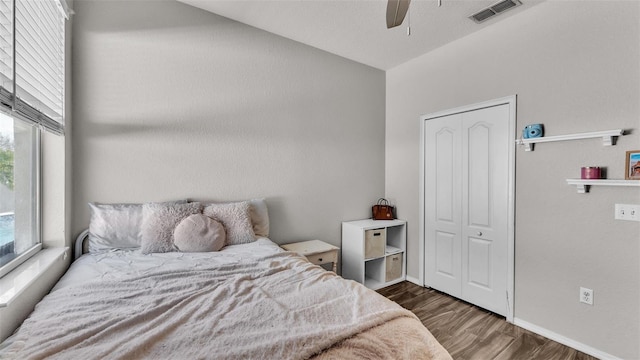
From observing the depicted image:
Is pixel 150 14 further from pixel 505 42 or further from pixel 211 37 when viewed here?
pixel 505 42

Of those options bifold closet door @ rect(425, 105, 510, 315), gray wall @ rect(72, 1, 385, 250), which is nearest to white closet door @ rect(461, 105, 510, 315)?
bifold closet door @ rect(425, 105, 510, 315)

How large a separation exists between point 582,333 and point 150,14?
4169 millimetres

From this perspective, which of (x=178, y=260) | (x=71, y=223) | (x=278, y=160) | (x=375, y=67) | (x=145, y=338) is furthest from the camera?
(x=375, y=67)

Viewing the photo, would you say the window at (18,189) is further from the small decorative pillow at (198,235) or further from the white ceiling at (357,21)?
the white ceiling at (357,21)

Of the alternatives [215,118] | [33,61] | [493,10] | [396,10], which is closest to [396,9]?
[396,10]

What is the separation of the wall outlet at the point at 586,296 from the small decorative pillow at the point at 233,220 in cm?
254

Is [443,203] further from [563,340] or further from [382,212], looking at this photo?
[563,340]

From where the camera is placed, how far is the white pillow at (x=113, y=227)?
6.58 feet

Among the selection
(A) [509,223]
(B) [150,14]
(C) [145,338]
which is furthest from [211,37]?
(A) [509,223]

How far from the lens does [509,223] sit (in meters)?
2.53

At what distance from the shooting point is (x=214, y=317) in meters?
1.13

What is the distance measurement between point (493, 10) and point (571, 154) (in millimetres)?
1352

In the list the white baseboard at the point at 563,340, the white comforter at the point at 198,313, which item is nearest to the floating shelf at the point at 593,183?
the white baseboard at the point at 563,340

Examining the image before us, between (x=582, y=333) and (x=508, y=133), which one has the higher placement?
(x=508, y=133)
